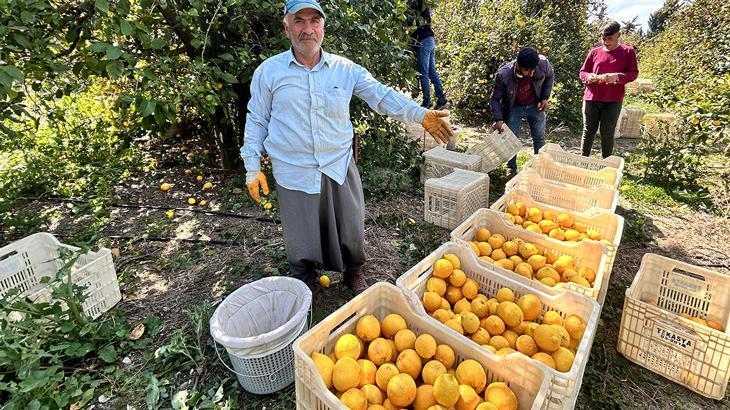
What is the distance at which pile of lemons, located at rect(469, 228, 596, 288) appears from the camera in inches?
89.5

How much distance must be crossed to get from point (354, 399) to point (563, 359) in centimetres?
87

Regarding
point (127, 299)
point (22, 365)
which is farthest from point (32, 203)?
point (22, 365)

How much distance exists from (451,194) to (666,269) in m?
1.75

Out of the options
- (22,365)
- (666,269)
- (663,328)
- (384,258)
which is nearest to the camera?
(22,365)

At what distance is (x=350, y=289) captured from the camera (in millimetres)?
2893

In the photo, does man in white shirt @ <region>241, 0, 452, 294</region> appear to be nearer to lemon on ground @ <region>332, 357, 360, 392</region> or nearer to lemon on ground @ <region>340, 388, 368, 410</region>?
lemon on ground @ <region>332, 357, 360, 392</region>

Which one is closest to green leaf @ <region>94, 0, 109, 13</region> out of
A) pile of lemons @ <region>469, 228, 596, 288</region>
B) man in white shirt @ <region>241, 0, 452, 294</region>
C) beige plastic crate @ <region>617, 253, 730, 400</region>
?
man in white shirt @ <region>241, 0, 452, 294</region>

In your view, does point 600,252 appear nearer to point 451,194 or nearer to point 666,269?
point 666,269

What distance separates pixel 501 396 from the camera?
4.79ft

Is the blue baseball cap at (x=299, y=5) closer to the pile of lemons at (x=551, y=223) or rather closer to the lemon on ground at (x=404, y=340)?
the lemon on ground at (x=404, y=340)

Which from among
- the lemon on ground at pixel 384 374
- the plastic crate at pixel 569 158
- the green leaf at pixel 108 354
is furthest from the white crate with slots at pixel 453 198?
the green leaf at pixel 108 354

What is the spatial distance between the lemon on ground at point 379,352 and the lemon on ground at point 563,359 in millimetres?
679

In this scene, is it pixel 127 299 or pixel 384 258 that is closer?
pixel 127 299

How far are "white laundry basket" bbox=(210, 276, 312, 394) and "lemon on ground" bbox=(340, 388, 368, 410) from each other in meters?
0.56
